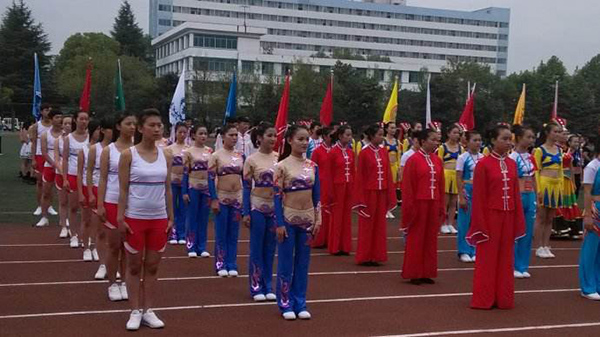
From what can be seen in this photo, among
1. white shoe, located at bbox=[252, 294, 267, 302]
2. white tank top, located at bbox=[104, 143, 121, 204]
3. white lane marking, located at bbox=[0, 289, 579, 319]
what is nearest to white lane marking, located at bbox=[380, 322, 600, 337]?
white lane marking, located at bbox=[0, 289, 579, 319]

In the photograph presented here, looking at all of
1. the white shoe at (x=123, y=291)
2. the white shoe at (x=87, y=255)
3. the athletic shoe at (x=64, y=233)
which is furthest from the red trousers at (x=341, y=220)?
the athletic shoe at (x=64, y=233)

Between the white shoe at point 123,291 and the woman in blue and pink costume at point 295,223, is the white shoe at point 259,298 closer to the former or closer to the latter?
the woman in blue and pink costume at point 295,223

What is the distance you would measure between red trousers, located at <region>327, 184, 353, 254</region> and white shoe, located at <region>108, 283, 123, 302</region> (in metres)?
4.33

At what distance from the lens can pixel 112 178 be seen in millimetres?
7160

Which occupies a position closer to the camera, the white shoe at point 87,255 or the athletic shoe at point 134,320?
the athletic shoe at point 134,320

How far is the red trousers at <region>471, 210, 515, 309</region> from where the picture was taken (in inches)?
299

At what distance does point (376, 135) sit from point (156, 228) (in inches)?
182

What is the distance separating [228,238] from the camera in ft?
29.2

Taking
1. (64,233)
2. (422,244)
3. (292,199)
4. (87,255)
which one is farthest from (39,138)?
(422,244)

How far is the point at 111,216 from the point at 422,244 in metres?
4.04

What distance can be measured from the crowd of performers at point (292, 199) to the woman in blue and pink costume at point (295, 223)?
0.01m

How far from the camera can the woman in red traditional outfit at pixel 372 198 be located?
10094mm

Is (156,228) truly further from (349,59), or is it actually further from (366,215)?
(349,59)

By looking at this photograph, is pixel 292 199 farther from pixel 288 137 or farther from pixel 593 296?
pixel 593 296
